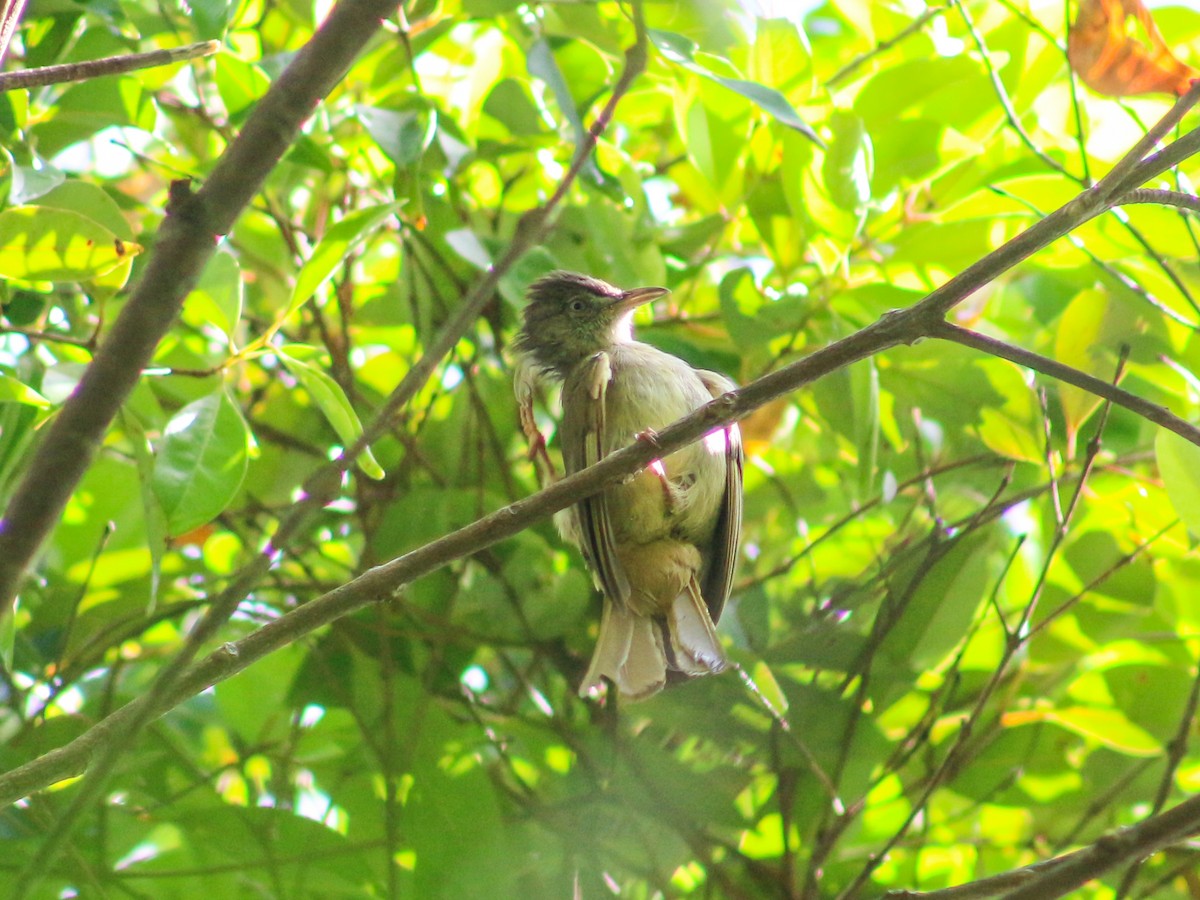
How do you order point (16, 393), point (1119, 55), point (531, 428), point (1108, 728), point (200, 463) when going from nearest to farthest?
point (16, 393) → point (200, 463) → point (1119, 55) → point (1108, 728) → point (531, 428)

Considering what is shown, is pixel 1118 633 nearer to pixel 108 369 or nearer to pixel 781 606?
pixel 781 606

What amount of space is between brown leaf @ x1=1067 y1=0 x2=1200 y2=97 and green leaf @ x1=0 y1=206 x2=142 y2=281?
7.63ft

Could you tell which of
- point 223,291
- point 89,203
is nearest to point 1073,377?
point 223,291

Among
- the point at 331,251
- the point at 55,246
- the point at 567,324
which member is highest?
the point at 567,324

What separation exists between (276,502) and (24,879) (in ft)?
7.85

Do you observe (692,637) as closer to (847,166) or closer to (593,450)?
(593,450)

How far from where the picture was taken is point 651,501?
371 cm

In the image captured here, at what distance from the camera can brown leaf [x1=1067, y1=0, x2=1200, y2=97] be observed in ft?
9.43

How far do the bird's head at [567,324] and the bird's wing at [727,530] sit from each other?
48 centimetres

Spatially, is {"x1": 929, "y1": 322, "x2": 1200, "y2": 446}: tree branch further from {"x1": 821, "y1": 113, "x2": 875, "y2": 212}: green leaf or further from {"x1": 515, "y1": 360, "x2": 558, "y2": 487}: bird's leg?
{"x1": 515, "y1": 360, "x2": 558, "y2": 487}: bird's leg

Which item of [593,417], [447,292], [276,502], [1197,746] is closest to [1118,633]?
[1197,746]

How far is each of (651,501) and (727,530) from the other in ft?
0.85

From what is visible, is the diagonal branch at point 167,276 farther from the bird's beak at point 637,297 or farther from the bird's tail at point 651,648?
the bird's beak at point 637,297

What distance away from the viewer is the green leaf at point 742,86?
8.59 ft
